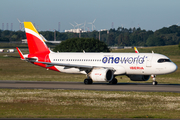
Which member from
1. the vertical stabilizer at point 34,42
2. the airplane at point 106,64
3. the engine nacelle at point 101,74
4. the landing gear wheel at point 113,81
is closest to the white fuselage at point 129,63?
the airplane at point 106,64

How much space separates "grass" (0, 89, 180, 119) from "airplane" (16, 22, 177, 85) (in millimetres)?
10576

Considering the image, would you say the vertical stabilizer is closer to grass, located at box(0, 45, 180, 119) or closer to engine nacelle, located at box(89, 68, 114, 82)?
engine nacelle, located at box(89, 68, 114, 82)

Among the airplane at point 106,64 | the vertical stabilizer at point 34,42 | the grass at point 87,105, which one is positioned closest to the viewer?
the grass at point 87,105

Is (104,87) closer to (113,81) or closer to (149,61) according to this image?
(113,81)

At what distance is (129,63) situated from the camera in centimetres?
4528

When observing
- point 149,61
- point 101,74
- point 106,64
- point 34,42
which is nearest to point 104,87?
point 101,74

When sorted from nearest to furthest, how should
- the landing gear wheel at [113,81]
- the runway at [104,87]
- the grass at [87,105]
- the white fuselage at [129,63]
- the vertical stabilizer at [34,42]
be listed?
the grass at [87,105] → the runway at [104,87] → the white fuselage at [129,63] → the landing gear wheel at [113,81] → the vertical stabilizer at [34,42]

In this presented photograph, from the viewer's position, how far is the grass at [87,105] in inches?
901

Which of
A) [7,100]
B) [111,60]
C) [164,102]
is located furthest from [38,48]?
[164,102]

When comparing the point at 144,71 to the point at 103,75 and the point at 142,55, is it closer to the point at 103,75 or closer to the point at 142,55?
the point at 142,55

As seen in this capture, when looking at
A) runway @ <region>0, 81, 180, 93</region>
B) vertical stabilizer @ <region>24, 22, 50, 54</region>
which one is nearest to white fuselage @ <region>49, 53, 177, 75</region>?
runway @ <region>0, 81, 180, 93</region>

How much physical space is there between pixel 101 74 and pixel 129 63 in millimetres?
4075

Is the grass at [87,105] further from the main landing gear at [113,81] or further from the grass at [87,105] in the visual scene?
the main landing gear at [113,81]

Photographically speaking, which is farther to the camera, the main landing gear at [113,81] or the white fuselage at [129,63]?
the main landing gear at [113,81]
